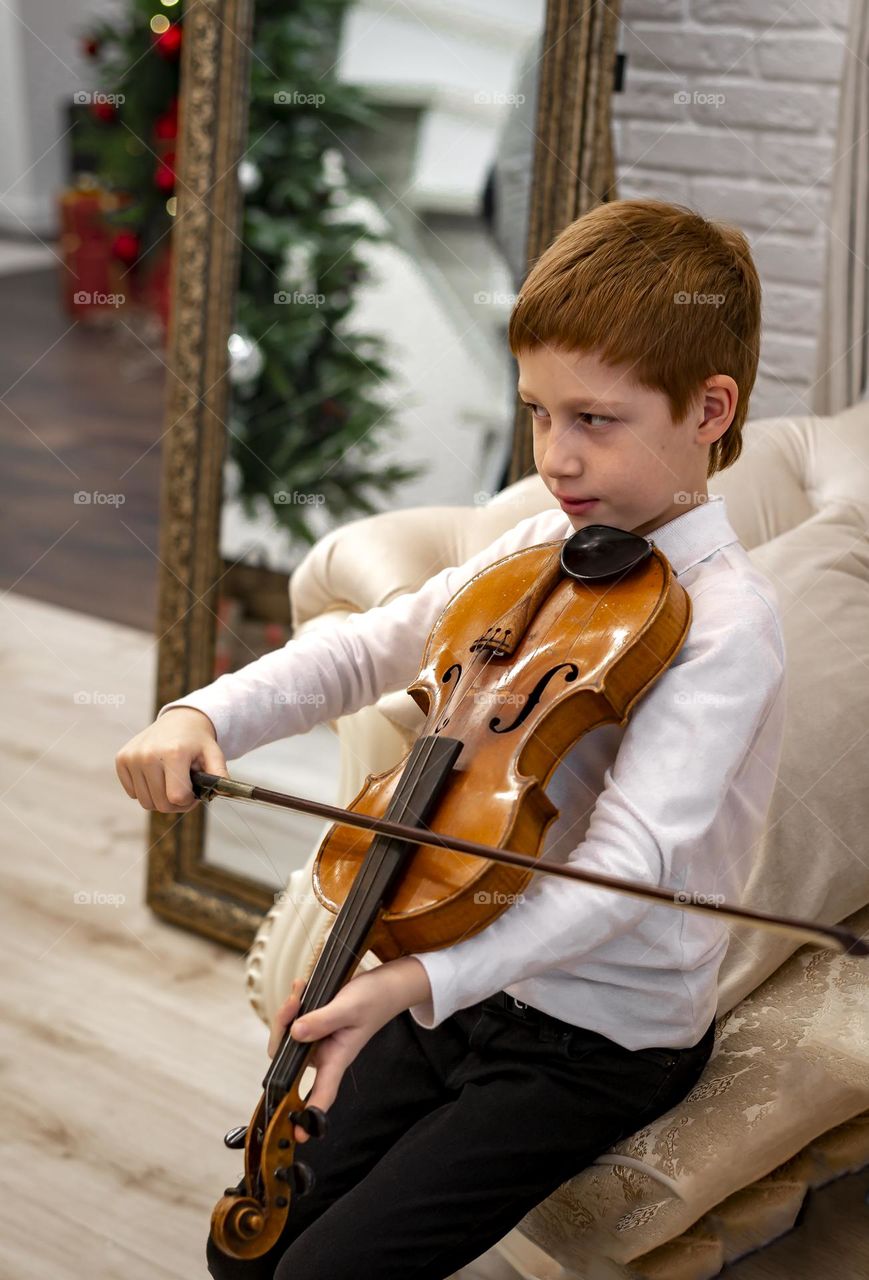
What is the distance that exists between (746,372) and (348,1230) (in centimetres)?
69

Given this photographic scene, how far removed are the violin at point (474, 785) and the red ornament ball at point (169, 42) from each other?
1580 mm

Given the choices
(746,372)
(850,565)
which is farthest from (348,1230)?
(850,565)

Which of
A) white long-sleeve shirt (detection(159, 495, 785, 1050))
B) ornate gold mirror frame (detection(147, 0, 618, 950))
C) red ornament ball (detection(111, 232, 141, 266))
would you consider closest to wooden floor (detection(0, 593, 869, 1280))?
ornate gold mirror frame (detection(147, 0, 618, 950))

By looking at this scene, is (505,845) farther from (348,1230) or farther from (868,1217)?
(868,1217)

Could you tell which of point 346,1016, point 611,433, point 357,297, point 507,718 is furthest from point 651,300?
point 357,297

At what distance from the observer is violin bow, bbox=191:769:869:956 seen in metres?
0.67

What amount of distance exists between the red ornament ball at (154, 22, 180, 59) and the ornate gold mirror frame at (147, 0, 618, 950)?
436mm

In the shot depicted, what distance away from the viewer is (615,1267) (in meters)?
1.06

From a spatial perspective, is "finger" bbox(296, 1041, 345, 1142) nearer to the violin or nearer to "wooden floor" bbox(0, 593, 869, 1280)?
the violin

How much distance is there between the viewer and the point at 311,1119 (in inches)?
29.5

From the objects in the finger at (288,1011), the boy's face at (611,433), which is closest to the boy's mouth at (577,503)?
the boy's face at (611,433)

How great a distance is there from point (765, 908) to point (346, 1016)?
1.96 ft

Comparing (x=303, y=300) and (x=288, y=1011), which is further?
(x=303, y=300)

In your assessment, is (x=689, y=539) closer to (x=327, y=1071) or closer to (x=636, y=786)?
(x=636, y=786)
